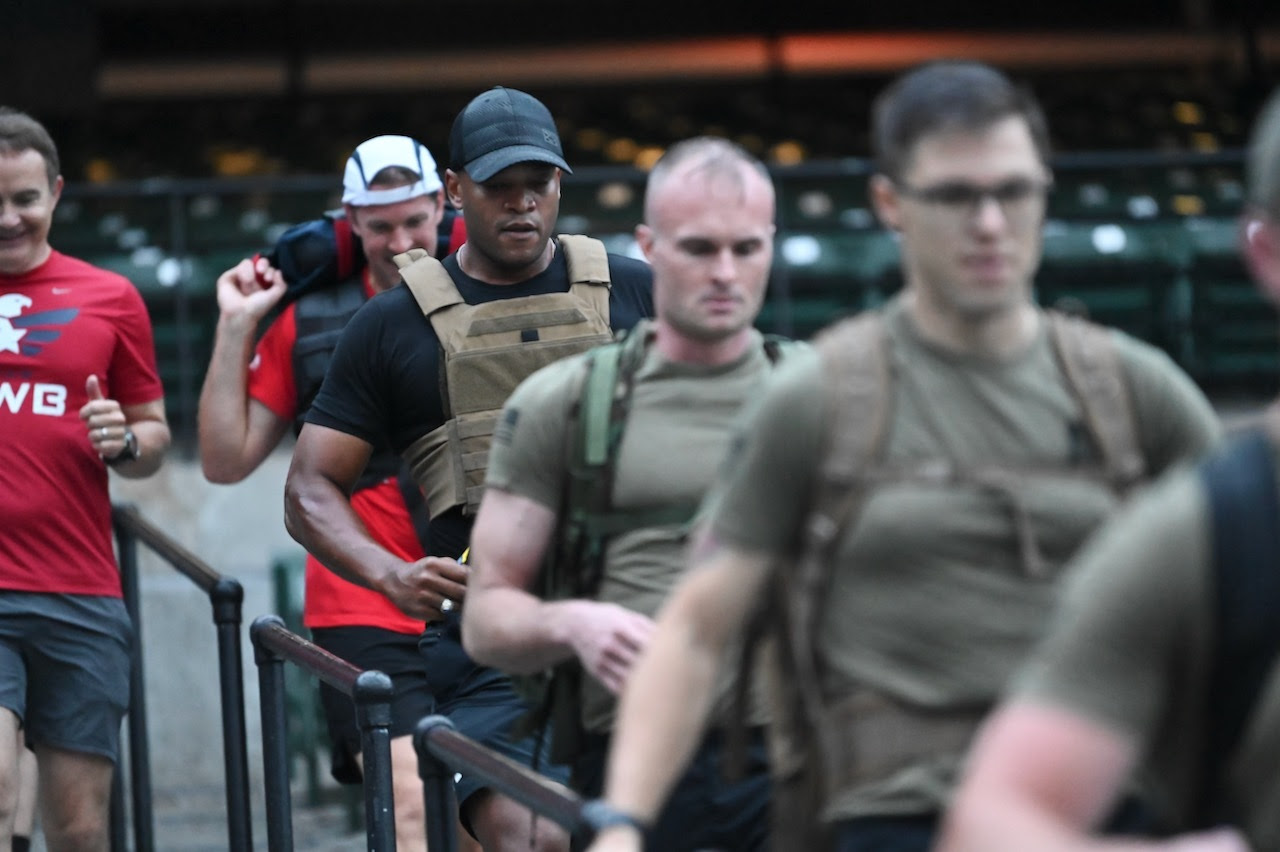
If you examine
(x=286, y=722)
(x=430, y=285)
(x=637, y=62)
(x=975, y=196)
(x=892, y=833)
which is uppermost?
(x=637, y=62)

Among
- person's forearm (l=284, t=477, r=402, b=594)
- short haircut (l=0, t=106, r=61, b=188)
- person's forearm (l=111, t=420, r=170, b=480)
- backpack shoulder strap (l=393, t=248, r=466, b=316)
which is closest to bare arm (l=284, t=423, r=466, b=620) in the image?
person's forearm (l=284, t=477, r=402, b=594)

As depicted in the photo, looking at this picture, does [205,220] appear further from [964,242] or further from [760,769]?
[964,242]

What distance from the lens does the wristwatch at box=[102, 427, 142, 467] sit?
5625mm

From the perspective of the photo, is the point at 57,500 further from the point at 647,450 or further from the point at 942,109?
the point at 942,109

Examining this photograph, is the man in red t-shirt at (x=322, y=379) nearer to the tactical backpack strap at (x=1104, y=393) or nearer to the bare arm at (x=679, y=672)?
the bare arm at (x=679, y=672)

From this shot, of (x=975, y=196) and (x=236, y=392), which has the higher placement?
(x=975, y=196)

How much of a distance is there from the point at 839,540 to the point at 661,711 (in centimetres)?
30

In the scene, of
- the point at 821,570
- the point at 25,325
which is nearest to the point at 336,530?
the point at 25,325

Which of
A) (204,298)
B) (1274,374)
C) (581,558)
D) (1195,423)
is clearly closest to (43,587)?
(581,558)

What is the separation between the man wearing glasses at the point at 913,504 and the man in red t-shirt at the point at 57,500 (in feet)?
10.5

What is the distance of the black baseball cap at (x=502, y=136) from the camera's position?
187 inches

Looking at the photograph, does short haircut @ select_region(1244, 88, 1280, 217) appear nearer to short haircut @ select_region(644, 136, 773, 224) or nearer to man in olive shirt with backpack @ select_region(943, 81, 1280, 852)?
man in olive shirt with backpack @ select_region(943, 81, 1280, 852)

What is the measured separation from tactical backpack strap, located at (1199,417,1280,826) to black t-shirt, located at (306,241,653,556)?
2798 millimetres

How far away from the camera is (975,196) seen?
2623 mm
